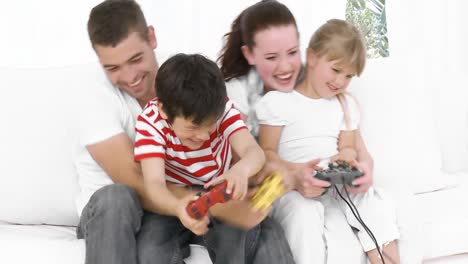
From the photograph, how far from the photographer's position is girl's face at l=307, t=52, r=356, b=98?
155 centimetres

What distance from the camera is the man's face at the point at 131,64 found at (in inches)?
56.2

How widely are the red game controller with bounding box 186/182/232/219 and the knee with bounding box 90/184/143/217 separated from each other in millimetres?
180

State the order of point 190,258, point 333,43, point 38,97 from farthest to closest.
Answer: point 38,97 < point 333,43 < point 190,258

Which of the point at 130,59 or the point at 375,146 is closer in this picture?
the point at 130,59

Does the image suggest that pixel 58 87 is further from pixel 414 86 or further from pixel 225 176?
pixel 414 86

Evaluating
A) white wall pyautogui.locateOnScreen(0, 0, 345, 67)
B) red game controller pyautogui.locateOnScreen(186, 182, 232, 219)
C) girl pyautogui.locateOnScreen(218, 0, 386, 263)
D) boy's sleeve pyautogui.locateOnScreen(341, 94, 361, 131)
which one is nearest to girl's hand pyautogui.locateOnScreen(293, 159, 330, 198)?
girl pyautogui.locateOnScreen(218, 0, 386, 263)

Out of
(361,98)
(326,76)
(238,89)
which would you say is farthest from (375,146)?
(238,89)

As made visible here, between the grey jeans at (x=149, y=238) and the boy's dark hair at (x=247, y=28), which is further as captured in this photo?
the boy's dark hair at (x=247, y=28)

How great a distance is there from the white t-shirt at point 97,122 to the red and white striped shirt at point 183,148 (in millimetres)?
92

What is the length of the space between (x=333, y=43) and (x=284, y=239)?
54 centimetres

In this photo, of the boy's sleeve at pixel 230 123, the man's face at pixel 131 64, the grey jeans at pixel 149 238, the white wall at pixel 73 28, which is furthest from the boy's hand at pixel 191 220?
the white wall at pixel 73 28

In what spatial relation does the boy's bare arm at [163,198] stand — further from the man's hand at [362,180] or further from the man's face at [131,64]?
the man's hand at [362,180]

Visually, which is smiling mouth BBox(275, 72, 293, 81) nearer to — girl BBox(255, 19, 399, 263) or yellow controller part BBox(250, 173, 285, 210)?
girl BBox(255, 19, 399, 263)

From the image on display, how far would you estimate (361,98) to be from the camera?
5.80ft
